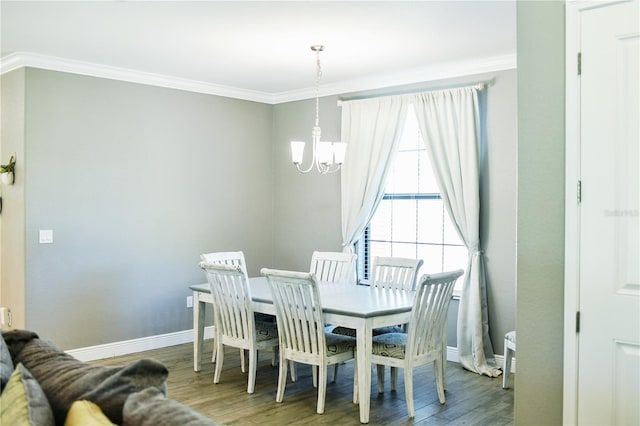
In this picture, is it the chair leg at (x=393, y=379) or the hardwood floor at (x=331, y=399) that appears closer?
the hardwood floor at (x=331, y=399)

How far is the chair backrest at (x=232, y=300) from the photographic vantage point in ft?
14.5

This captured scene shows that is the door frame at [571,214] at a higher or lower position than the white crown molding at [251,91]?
lower

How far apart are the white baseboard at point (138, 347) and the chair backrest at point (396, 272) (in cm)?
99

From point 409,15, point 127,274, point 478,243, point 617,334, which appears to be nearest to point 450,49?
point 409,15

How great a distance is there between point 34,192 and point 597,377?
4566 millimetres

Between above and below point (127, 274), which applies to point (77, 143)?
above

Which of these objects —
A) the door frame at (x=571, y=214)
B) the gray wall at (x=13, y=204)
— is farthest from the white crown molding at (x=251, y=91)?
the door frame at (x=571, y=214)

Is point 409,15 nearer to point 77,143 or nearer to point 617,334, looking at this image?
point 617,334

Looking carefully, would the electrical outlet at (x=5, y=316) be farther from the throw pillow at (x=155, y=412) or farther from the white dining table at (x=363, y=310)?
the throw pillow at (x=155, y=412)

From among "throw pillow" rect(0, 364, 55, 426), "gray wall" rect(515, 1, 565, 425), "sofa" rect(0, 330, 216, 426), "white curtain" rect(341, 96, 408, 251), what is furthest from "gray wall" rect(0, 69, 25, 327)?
"gray wall" rect(515, 1, 565, 425)

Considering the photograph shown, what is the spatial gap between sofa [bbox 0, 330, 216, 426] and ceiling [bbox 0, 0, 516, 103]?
261 centimetres

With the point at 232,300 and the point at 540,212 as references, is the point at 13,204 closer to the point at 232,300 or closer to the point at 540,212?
the point at 232,300

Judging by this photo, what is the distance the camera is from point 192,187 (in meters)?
6.15

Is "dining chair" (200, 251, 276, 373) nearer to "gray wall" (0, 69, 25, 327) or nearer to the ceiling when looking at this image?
"gray wall" (0, 69, 25, 327)
